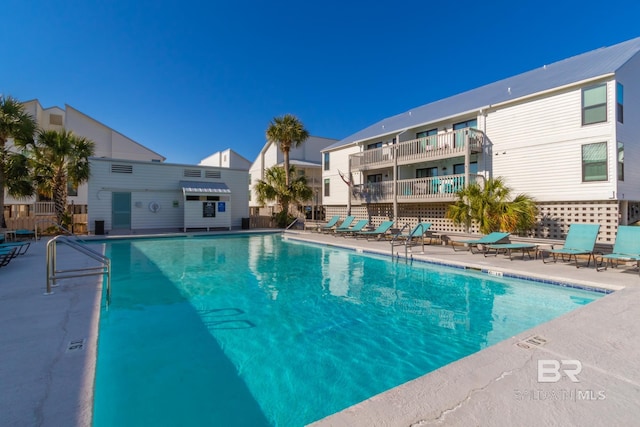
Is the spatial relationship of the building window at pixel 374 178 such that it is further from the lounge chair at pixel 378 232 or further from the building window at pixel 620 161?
the building window at pixel 620 161

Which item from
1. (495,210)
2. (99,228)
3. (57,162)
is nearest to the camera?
(495,210)

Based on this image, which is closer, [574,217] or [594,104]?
[594,104]

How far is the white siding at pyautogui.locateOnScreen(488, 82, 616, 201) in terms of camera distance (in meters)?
11.6

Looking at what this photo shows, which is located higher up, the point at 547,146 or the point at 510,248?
the point at 547,146

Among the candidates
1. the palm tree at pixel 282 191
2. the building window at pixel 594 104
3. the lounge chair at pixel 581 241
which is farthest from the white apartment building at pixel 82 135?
the building window at pixel 594 104

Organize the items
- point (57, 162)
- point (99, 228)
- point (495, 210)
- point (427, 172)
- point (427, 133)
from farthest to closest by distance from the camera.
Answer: point (99, 228)
point (427, 172)
point (427, 133)
point (57, 162)
point (495, 210)

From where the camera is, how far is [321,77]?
2564 centimetres

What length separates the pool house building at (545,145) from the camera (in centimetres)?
1142

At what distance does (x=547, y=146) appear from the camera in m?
12.8

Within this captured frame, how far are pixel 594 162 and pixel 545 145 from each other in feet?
5.96

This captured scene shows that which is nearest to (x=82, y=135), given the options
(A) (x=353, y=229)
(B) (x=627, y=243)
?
(A) (x=353, y=229)

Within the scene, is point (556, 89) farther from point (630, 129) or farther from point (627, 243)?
point (627, 243)

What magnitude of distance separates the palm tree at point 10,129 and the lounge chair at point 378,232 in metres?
17.2

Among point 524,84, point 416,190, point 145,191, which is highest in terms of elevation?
point 524,84
